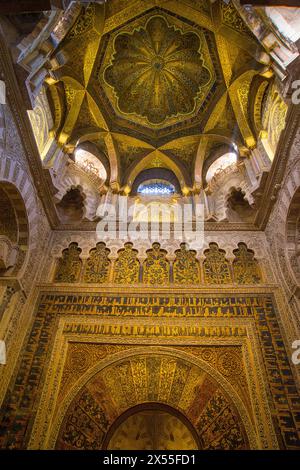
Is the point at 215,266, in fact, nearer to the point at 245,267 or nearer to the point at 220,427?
the point at 245,267

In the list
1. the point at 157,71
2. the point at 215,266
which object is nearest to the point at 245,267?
the point at 215,266

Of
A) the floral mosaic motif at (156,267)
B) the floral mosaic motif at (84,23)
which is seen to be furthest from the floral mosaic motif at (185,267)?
the floral mosaic motif at (84,23)

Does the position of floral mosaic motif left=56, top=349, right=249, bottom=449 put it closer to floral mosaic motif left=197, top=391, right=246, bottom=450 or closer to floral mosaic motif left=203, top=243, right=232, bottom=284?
floral mosaic motif left=197, top=391, right=246, bottom=450

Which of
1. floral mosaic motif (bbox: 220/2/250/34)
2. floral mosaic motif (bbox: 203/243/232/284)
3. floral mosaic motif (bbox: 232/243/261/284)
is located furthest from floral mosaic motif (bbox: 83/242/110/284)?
floral mosaic motif (bbox: 220/2/250/34)

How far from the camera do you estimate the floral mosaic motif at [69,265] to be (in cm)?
683

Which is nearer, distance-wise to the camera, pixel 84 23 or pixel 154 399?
pixel 154 399

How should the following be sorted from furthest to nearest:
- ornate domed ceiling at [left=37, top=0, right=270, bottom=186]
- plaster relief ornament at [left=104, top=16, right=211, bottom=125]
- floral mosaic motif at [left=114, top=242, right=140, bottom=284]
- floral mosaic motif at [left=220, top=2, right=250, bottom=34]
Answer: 1. plaster relief ornament at [left=104, top=16, right=211, bottom=125]
2. ornate domed ceiling at [left=37, top=0, right=270, bottom=186]
3. floral mosaic motif at [left=114, top=242, right=140, bottom=284]
4. floral mosaic motif at [left=220, top=2, right=250, bottom=34]

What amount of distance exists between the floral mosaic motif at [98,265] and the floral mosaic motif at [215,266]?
2328 mm

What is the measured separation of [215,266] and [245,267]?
69 cm

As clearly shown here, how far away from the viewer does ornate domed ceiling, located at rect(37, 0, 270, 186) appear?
7008 millimetres

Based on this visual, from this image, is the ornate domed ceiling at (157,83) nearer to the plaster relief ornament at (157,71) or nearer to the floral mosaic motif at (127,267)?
the plaster relief ornament at (157,71)

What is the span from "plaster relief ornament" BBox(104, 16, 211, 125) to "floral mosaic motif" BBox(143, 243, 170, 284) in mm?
4190

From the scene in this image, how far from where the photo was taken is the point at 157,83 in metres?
8.61

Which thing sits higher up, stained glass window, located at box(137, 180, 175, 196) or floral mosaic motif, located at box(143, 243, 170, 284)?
stained glass window, located at box(137, 180, 175, 196)
